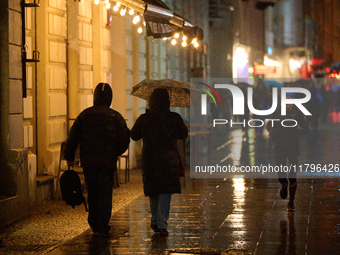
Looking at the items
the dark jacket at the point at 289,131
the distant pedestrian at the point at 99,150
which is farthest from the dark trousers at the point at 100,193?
the dark jacket at the point at 289,131

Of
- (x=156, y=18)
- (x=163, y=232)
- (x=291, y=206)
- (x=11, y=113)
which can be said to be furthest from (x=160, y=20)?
(x=163, y=232)

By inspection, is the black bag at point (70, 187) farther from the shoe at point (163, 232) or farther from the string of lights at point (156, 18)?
the string of lights at point (156, 18)

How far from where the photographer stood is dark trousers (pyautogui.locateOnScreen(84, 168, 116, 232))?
305 inches

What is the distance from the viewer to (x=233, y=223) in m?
8.60

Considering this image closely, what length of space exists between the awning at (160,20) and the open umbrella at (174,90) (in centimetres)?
309

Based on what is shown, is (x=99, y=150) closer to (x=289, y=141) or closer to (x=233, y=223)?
(x=233, y=223)

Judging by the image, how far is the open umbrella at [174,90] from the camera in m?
8.59

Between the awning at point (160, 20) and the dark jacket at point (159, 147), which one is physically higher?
the awning at point (160, 20)

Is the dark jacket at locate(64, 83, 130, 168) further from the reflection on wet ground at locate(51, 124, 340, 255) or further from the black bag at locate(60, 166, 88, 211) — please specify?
the reflection on wet ground at locate(51, 124, 340, 255)

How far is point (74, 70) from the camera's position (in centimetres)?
1209

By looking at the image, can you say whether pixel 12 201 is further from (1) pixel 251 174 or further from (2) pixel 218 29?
(2) pixel 218 29

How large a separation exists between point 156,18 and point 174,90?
18.5 ft

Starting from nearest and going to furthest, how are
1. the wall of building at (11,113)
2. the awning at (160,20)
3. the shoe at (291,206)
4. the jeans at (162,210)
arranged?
the jeans at (162,210) → the wall of building at (11,113) → the shoe at (291,206) → the awning at (160,20)

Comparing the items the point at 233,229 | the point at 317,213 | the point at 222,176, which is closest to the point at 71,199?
the point at 233,229
